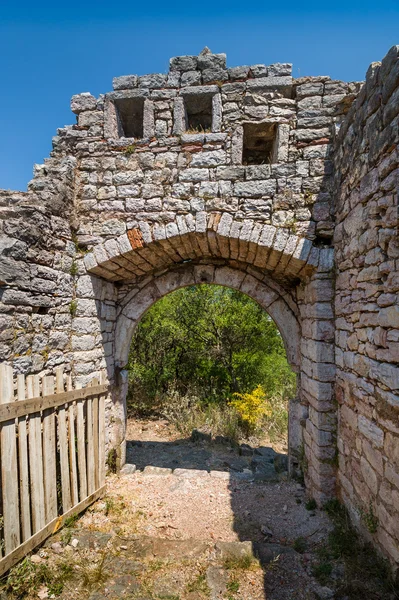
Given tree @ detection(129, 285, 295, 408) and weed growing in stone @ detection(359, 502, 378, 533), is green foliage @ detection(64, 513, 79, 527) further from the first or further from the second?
tree @ detection(129, 285, 295, 408)

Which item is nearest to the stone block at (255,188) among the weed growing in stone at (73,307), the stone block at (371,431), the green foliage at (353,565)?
the weed growing in stone at (73,307)

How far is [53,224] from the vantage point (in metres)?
3.58

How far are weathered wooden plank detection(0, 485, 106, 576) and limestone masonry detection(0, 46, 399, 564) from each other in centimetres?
102

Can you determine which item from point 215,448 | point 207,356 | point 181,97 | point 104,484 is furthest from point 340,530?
point 207,356

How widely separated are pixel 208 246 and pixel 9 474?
2870 mm

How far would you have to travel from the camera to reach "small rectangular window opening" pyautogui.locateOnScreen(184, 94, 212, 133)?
395 cm

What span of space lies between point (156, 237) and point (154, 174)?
0.72m

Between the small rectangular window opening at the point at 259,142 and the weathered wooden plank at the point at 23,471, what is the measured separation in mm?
3454

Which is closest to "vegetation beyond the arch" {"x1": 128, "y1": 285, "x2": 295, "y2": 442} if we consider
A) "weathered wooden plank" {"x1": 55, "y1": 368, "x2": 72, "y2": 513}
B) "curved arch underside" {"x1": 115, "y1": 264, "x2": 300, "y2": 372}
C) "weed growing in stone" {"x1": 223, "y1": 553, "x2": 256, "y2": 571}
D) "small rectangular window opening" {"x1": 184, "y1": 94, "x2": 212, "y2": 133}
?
"curved arch underside" {"x1": 115, "y1": 264, "x2": 300, "y2": 372}

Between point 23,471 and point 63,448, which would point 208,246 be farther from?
point 23,471

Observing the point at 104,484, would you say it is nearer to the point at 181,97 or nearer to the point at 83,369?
the point at 83,369

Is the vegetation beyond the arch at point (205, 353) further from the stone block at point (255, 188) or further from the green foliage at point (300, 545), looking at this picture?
the stone block at point (255, 188)

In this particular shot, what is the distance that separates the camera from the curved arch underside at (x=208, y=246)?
3.55 meters

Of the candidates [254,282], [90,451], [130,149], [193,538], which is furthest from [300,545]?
[130,149]
